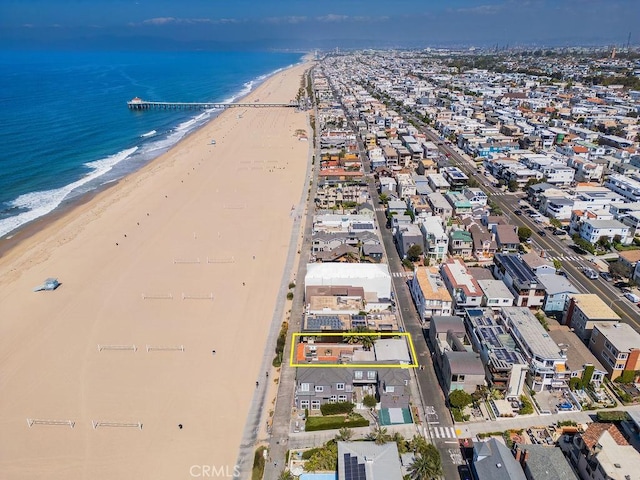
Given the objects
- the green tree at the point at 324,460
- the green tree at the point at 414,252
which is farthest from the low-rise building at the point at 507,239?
the green tree at the point at 324,460

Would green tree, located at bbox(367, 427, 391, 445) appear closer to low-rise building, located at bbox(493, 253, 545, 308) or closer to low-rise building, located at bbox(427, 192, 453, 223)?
low-rise building, located at bbox(493, 253, 545, 308)

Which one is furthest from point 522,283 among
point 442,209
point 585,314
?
point 442,209

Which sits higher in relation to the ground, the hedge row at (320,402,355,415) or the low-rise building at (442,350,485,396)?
the low-rise building at (442,350,485,396)

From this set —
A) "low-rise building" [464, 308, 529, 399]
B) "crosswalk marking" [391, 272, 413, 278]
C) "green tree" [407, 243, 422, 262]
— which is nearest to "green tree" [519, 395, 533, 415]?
"low-rise building" [464, 308, 529, 399]

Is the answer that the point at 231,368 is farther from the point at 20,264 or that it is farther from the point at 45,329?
the point at 20,264

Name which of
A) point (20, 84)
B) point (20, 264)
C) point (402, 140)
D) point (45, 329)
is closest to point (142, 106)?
point (20, 84)

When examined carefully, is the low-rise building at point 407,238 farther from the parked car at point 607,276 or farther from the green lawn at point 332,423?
the green lawn at point 332,423

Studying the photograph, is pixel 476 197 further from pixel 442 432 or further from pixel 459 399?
A: pixel 442 432
